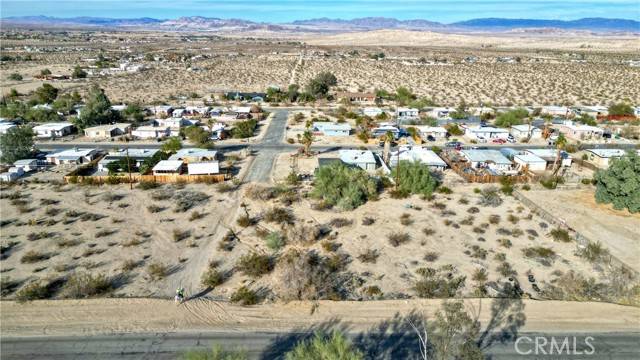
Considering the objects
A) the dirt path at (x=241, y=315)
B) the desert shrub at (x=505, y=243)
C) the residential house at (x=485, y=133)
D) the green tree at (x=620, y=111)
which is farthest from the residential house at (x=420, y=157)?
the green tree at (x=620, y=111)

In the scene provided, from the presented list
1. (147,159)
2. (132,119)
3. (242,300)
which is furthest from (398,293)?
(132,119)

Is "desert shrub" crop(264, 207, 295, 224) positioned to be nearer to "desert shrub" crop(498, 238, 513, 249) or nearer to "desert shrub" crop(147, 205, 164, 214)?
"desert shrub" crop(147, 205, 164, 214)

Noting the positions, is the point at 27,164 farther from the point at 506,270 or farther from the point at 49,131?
the point at 506,270

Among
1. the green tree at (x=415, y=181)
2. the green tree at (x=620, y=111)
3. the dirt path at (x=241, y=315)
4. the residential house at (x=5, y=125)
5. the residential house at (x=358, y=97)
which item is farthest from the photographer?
the residential house at (x=358, y=97)

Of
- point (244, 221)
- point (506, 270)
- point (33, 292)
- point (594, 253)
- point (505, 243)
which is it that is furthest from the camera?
point (244, 221)

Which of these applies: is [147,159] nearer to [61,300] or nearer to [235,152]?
[235,152]

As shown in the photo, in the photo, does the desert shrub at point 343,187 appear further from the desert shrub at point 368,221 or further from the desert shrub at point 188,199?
the desert shrub at point 188,199

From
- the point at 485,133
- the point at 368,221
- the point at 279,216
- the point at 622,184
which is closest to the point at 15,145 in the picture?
the point at 279,216
